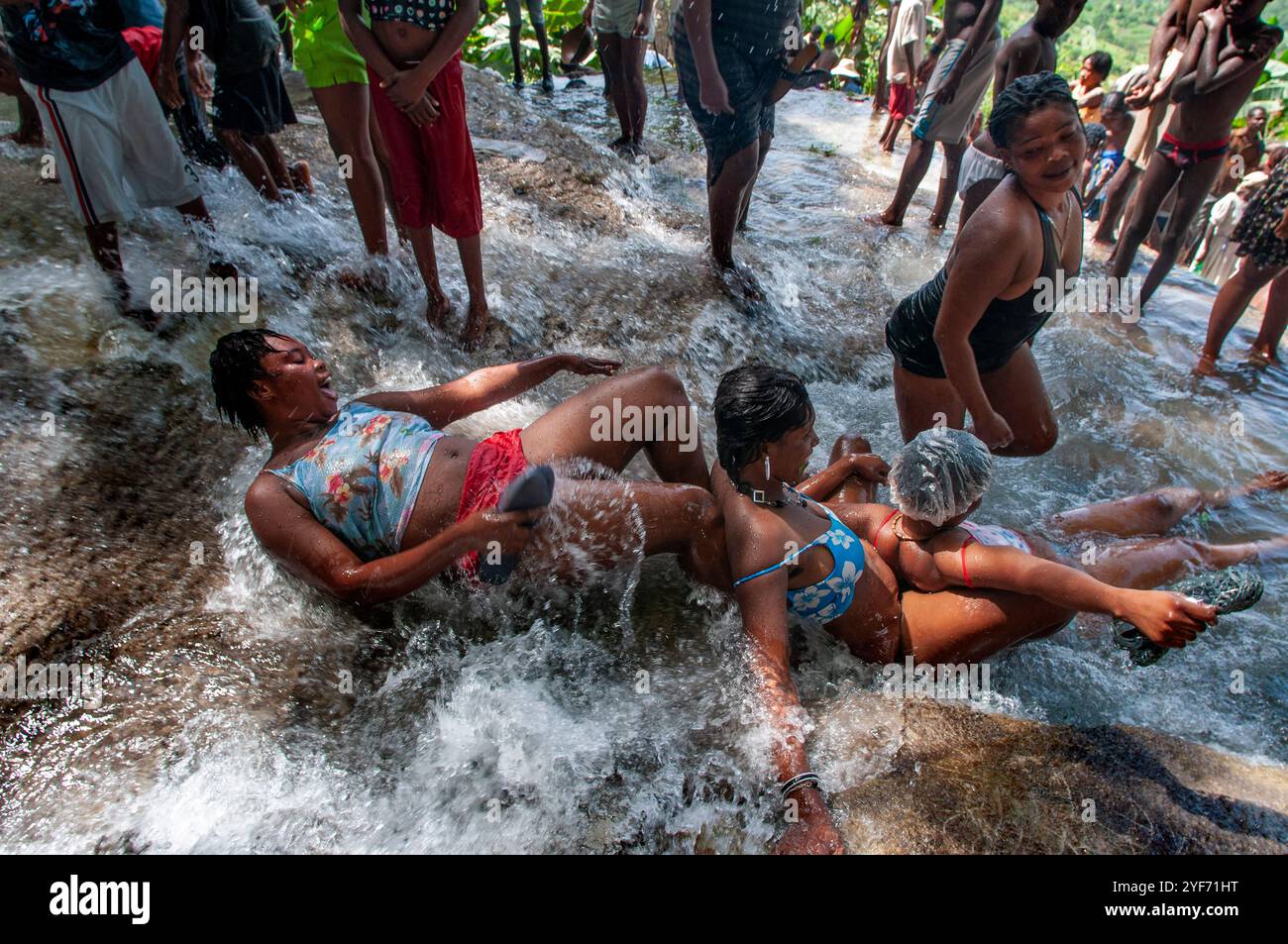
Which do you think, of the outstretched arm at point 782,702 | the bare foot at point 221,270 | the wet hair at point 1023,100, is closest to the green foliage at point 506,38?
the bare foot at point 221,270

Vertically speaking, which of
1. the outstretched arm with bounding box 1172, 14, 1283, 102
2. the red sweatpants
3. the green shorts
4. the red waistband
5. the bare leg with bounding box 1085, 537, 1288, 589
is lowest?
the bare leg with bounding box 1085, 537, 1288, 589

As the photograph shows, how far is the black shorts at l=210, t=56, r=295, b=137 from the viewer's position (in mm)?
4082

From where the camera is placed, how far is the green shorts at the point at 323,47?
11.2 feet

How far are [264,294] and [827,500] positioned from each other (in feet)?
9.64

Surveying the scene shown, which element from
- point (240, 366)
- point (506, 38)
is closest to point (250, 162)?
point (240, 366)

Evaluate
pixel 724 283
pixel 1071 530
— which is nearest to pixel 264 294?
pixel 724 283

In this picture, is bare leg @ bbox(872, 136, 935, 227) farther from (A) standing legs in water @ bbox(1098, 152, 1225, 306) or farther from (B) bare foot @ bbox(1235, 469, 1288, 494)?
(B) bare foot @ bbox(1235, 469, 1288, 494)

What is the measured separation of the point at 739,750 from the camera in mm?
2266

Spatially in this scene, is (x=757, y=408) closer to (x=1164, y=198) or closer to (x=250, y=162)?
(x=250, y=162)

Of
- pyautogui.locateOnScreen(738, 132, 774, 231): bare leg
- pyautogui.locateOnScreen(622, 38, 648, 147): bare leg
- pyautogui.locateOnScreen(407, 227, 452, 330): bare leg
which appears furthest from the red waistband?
pyautogui.locateOnScreen(407, 227, 452, 330): bare leg

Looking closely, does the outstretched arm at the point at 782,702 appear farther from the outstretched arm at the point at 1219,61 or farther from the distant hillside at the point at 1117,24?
the distant hillside at the point at 1117,24

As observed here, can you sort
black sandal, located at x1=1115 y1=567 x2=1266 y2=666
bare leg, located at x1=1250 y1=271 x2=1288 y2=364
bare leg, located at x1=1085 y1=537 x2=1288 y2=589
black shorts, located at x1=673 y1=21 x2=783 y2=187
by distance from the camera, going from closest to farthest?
black sandal, located at x1=1115 y1=567 x2=1266 y2=666 < bare leg, located at x1=1085 y1=537 x2=1288 y2=589 < black shorts, located at x1=673 y1=21 x2=783 y2=187 < bare leg, located at x1=1250 y1=271 x2=1288 y2=364

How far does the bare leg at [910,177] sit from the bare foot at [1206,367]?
2.38m

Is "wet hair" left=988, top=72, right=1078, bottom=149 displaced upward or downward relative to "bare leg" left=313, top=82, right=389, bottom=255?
upward
